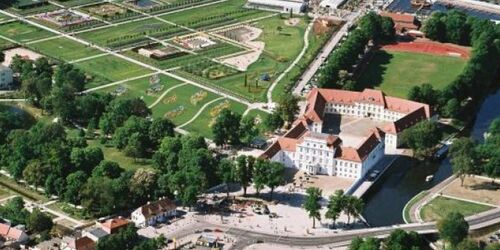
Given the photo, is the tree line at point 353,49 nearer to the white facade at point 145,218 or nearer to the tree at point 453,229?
the tree at point 453,229

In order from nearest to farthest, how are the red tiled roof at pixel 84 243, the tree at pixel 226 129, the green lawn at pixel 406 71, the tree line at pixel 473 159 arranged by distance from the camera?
the red tiled roof at pixel 84 243 < the tree line at pixel 473 159 < the tree at pixel 226 129 < the green lawn at pixel 406 71

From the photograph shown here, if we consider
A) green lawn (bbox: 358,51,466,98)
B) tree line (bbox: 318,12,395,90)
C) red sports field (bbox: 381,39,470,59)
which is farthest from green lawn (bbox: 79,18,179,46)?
red sports field (bbox: 381,39,470,59)

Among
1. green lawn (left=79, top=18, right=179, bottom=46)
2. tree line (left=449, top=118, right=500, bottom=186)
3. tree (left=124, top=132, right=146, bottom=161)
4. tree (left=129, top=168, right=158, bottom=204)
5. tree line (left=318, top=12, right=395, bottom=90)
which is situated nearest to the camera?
tree (left=129, top=168, right=158, bottom=204)

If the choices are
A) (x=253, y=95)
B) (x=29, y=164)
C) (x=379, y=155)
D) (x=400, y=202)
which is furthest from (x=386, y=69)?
(x=29, y=164)

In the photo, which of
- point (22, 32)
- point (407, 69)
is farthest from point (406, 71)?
point (22, 32)

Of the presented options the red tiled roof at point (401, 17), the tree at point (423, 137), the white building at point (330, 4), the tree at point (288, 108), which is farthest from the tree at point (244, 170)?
the white building at point (330, 4)

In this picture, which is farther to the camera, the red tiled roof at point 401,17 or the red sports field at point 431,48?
the red tiled roof at point 401,17

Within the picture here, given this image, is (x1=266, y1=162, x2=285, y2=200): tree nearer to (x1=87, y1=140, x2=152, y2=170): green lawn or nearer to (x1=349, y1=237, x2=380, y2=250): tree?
(x1=349, y1=237, x2=380, y2=250): tree
